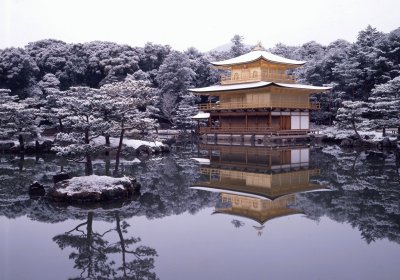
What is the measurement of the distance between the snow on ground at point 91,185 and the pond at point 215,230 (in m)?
0.73

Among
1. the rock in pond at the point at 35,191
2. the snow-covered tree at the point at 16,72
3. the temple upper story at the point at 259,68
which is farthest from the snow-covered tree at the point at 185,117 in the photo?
the rock in pond at the point at 35,191

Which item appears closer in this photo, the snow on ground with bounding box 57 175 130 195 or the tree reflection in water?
the tree reflection in water

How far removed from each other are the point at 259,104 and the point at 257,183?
2308 centimetres

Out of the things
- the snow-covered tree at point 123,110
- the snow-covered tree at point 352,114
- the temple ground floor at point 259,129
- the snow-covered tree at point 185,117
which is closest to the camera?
the snow-covered tree at point 123,110

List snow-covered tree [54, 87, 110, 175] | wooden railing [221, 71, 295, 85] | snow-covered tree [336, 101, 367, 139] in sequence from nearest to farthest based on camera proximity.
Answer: snow-covered tree [54, 87, 110, 175]
snow-covered tree [336, 101, 367, 139]
wooden railing [221, 71, 295, 85]

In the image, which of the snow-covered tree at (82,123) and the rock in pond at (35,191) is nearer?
the snow-covered tree at (82,123)

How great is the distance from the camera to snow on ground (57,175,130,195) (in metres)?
12.7

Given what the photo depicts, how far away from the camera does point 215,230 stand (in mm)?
9648

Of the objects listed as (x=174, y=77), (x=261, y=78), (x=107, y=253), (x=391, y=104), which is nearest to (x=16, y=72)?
(x=174, y=77)

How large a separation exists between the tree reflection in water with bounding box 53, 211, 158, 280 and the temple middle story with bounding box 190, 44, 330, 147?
2715 cm

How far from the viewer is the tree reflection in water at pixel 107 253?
714 cm

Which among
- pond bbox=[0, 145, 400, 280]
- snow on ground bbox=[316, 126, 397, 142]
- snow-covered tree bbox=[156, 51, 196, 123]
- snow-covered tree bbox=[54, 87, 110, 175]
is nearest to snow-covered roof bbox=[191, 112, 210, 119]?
snow-covered tree bbox=[156, 51, 196, 123]

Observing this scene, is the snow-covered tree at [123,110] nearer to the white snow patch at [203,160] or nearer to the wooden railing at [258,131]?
the white snow patch at [203,160]

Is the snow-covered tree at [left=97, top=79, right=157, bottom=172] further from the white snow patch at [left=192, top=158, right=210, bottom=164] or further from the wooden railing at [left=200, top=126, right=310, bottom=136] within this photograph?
the wooden railing at [left=200, top=126, right=310, bottom=136]
